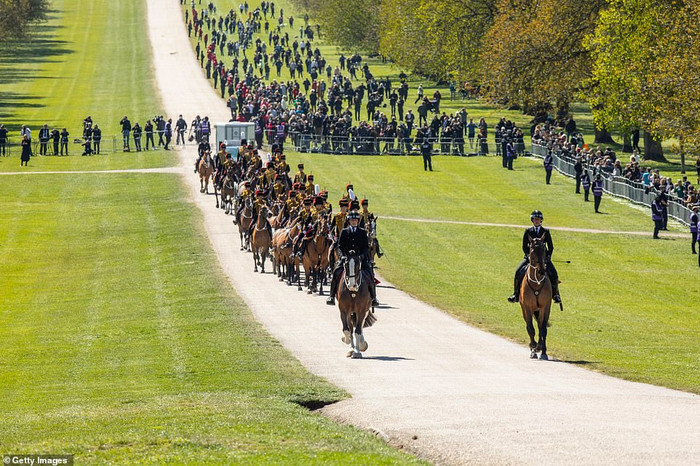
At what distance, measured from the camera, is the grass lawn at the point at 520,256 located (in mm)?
29797

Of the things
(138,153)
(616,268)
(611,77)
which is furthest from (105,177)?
(616,268)

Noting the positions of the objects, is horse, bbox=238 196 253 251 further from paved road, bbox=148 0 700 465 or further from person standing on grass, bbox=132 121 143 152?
person standing on grass, bbox=132 121 143 152

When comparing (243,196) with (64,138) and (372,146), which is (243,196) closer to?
(372,146)

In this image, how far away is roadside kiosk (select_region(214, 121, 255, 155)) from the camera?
223ft

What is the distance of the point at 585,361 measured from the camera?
26219mm

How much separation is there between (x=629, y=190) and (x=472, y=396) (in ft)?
147

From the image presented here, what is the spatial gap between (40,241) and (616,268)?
Result: 23.5 metres

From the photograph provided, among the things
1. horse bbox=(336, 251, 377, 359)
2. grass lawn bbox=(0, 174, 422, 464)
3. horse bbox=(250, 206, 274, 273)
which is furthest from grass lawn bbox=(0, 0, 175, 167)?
horse bbox=(336, 251, 377, 359)

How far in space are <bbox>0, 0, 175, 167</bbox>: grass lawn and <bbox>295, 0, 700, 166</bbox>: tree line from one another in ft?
71.5

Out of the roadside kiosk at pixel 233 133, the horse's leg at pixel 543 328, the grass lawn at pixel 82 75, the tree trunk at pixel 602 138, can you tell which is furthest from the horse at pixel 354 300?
the tree trunk at pixel 602 138

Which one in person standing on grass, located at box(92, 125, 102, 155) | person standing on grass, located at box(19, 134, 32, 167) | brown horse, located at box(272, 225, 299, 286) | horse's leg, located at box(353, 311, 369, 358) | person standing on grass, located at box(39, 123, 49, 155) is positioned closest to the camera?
horse's leg, located at box(353, 311, 369, 358)

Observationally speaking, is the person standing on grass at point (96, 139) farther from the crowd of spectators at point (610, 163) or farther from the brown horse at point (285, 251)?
the brown horse at point (285, 251)

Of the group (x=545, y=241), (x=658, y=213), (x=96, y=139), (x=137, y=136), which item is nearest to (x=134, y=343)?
(x=545, y=241)

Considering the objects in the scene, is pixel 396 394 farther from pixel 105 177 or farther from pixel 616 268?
pixel 105 177
